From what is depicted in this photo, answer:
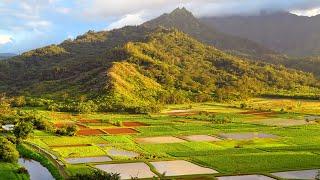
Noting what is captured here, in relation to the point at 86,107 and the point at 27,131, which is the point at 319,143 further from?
the point at 86,107

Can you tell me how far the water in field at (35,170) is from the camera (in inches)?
1891

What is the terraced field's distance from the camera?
52844 millimetres

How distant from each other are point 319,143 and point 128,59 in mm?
97294

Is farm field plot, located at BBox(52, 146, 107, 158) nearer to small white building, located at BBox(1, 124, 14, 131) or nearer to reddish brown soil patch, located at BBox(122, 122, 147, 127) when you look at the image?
small white building, located at BBox(1, 124, 14, 131)

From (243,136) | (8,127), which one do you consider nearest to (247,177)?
(243,136)

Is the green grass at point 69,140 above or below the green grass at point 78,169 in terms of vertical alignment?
below

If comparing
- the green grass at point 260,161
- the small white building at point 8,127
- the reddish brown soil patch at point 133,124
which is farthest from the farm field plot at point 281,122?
the small white building at point 8,127

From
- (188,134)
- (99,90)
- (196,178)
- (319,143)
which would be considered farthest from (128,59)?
(196,178)

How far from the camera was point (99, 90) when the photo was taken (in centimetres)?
13000

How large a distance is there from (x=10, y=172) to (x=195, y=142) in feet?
97.2

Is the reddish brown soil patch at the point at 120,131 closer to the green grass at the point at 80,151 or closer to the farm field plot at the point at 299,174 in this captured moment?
the green grass at the point at 80,151

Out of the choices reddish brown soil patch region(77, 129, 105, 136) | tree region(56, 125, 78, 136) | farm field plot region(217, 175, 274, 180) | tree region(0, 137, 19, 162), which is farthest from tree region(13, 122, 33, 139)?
farm field plot region(217, 175, 274, 180)

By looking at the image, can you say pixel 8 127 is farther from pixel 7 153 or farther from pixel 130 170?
pixel 130 170

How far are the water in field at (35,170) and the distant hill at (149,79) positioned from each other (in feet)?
187
